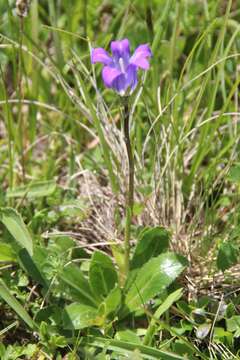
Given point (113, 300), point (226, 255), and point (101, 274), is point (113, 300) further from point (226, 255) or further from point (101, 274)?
point (226, 255)

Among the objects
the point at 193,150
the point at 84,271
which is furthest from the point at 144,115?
the point at 84,271

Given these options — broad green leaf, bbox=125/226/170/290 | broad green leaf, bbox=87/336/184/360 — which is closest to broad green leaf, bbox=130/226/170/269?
broad green leaf, bbox=125/226/170/290

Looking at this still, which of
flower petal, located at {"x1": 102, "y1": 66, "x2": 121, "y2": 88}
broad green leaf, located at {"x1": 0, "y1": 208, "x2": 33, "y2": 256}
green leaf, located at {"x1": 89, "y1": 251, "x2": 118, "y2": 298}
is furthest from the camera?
broad green leaf, located at {"x1": 0, "y1": 208, "x2": 33, "y2": 256}

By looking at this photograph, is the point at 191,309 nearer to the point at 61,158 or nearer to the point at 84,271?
the point at 84,271

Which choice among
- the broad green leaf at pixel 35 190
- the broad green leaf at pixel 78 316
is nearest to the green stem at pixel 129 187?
the broad green leaf at pixel 78 316

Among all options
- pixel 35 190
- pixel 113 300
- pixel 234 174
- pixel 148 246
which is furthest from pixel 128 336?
pixel 35 190

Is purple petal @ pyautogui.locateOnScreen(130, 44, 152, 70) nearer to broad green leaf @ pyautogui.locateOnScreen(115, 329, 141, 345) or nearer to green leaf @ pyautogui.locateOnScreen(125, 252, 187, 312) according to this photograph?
green leaf @ pyautogui.locateOnScreen(125, 252, 187, 312)

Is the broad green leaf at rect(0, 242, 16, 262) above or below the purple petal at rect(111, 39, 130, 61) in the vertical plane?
below
